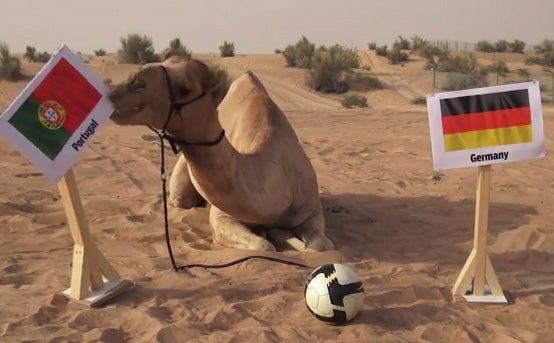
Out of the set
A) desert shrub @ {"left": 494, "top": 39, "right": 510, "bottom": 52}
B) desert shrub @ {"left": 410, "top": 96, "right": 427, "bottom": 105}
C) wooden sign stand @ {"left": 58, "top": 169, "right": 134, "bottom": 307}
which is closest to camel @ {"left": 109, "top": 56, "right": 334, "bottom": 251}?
wooden sign stand @ {"left": 58, "top": 169, "right": 134, "bottom": 307}

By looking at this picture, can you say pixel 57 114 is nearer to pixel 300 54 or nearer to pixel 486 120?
pixel 486 120

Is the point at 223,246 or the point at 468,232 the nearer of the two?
the point at 223,246

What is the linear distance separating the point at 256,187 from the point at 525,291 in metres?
2.24

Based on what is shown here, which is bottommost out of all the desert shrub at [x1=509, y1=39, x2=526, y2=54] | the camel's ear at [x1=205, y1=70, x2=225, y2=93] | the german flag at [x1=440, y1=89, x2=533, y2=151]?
the desert shrub at [x1=509, y1=39, x2=526, y2=54]

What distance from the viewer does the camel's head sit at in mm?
4469

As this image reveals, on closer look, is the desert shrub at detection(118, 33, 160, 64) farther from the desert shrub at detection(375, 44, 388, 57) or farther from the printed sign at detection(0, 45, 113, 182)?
the printed sign at detection(0, 45, 113, 182)

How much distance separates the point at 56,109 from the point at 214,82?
1.14 meters

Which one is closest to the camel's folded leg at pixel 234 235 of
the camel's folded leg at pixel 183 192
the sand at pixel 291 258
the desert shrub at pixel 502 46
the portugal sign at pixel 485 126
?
the sand at pixel 291 258

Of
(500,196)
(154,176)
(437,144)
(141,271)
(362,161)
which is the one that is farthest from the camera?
(362,161)

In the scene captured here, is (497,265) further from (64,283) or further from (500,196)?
(64,283)

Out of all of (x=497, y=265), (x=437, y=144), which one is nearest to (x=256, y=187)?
(x=437, y=144)

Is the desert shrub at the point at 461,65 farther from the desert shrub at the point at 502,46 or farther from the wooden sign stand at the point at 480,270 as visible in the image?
the wooden sign stand at the point at 480,270

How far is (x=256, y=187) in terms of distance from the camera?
18.6 feet

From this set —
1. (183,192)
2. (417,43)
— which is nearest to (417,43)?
(417,43)
